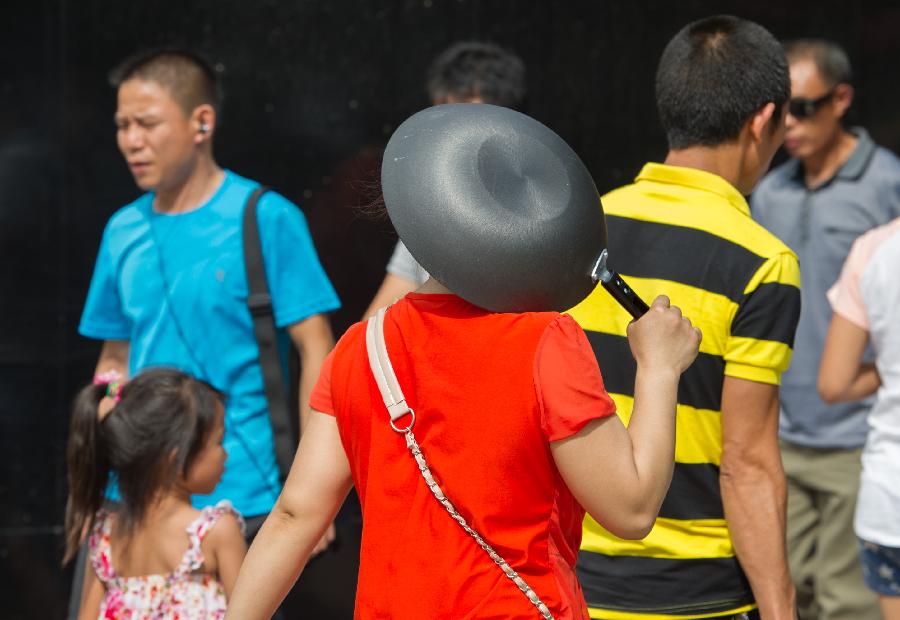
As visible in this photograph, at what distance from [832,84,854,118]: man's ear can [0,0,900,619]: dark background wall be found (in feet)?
2.06

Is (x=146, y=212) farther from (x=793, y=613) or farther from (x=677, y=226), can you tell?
(x=793, y=613)

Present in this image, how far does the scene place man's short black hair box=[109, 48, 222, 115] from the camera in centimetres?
425

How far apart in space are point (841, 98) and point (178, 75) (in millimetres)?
2351

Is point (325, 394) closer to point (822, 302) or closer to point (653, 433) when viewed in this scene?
point (653, 433)

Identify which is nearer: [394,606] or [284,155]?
[394,606]

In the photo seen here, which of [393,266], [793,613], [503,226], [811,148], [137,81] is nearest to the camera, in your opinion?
[503,226]

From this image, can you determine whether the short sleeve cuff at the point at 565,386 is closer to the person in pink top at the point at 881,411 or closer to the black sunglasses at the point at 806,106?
the person in pink top at the point at 881,411

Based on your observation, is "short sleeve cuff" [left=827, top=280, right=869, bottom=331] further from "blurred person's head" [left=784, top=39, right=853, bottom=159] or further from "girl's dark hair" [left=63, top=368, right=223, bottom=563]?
"girl's dark hair" [left=63, top=368, right=223, bottom=563]

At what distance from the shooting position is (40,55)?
5.38 meters

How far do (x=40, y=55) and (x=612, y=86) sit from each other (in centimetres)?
217

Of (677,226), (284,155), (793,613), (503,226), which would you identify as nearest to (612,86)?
(284,155)

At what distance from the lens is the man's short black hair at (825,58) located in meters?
5.09

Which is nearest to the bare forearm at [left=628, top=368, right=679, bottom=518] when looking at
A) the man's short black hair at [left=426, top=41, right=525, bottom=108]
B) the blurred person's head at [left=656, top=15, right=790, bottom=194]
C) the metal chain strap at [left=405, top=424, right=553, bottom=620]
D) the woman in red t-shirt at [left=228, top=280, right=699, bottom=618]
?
the woman in red t-shirt at [left=228, top=280, right=699, bottom=618]

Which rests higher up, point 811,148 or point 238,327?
point 811,148
